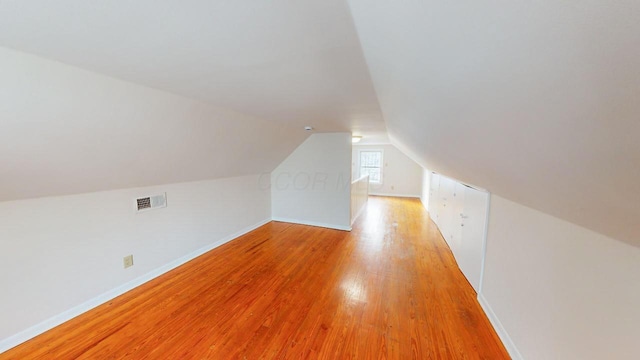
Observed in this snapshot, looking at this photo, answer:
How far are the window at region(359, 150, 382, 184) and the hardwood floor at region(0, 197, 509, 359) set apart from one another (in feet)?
16.2

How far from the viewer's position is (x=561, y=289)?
1.20 meters

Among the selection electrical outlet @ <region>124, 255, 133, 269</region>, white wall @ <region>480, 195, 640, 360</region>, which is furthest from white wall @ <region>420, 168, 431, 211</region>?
electrical outlet @ <region>124, 255, 133, 269</region>

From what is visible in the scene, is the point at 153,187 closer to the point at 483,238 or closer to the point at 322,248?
the point at 322,248

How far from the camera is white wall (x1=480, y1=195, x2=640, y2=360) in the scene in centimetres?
91

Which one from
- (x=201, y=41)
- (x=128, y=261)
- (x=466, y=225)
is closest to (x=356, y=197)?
(x=466, y=225)

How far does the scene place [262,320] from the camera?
1.92 m

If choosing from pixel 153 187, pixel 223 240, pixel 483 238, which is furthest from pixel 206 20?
pixel 223 240

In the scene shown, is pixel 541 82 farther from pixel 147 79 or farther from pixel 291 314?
pixel 291 314

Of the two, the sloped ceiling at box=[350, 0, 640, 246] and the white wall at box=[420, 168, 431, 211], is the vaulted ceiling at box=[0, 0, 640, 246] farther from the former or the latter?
the white wall at box=[420, 168, 431, 211]

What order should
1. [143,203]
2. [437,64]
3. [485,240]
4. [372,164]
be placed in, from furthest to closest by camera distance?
[372,164] < [143,203] < [485,240] < [437,64]

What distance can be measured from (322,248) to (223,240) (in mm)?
1594

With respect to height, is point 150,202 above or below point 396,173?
below

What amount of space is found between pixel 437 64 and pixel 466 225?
98.2 inches

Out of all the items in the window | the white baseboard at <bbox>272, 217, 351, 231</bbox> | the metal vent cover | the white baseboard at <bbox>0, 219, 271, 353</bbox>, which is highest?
the window
